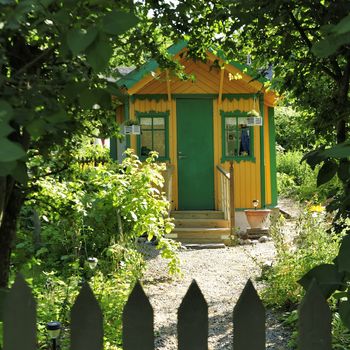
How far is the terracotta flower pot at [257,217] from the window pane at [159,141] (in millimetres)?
2401

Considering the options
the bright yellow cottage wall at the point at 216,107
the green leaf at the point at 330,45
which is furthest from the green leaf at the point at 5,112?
the bright yellow cottage wall at the point at 216,107

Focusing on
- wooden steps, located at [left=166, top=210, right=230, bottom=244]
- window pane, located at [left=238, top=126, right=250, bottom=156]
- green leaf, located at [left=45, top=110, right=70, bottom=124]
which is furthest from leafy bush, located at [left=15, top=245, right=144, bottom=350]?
window pane, located at [left=238, top=126, right=250, bottom=156]

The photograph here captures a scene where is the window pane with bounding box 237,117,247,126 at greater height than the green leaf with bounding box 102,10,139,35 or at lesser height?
greater

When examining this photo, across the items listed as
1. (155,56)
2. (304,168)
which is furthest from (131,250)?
(304,168)

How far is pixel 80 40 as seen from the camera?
1.07 meters

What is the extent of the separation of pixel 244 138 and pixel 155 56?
992 centimetres

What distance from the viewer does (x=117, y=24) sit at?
1.08m

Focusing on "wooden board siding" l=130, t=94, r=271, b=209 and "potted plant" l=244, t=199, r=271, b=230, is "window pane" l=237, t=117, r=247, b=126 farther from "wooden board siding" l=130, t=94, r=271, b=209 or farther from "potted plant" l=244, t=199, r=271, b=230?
"potted plant" l=244, t=199, r=271, b=230

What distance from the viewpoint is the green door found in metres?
13.1

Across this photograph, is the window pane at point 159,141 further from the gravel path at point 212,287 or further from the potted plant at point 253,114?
the gravel path at point 212,287

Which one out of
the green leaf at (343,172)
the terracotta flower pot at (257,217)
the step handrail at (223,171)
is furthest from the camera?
the terracotta flower pot at (257,217)

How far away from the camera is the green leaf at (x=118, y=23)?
1.07 metres

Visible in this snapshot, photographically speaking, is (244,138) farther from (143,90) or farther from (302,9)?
(302,9)

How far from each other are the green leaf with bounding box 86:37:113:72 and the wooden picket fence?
A: 0.72 metres
